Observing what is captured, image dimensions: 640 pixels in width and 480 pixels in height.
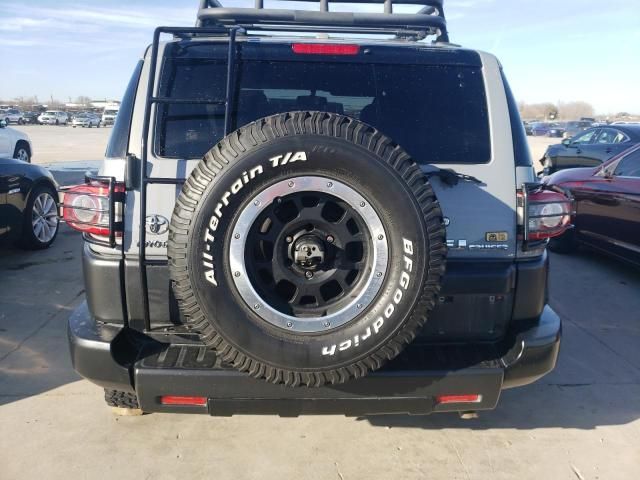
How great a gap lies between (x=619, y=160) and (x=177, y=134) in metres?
5.41

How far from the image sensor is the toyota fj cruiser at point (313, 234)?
2.22 meters

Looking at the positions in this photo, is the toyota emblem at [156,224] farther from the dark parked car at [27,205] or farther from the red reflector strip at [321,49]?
the dark parked car at [27,205]

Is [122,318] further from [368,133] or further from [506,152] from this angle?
[506,152]

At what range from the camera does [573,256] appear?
287 inches

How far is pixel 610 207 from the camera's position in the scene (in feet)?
20.3

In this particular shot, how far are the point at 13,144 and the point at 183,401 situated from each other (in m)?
13.0

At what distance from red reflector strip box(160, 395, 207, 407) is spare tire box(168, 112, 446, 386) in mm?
283

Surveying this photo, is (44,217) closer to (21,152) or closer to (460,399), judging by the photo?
(460,399)

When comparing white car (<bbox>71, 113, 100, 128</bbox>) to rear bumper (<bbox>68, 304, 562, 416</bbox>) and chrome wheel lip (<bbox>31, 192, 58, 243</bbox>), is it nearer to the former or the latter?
chrome wheel lip (<bbox>31, 192, 58, 243</bbox>)

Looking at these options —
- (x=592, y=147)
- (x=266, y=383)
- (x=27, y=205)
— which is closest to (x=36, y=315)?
(x=27, y=205)

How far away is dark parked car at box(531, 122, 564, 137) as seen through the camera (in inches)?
1732

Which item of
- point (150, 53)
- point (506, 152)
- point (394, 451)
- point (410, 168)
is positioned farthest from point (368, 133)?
point (394, 451)

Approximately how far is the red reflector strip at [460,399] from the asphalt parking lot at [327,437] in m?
0.51

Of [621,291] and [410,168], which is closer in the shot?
[410,168]
